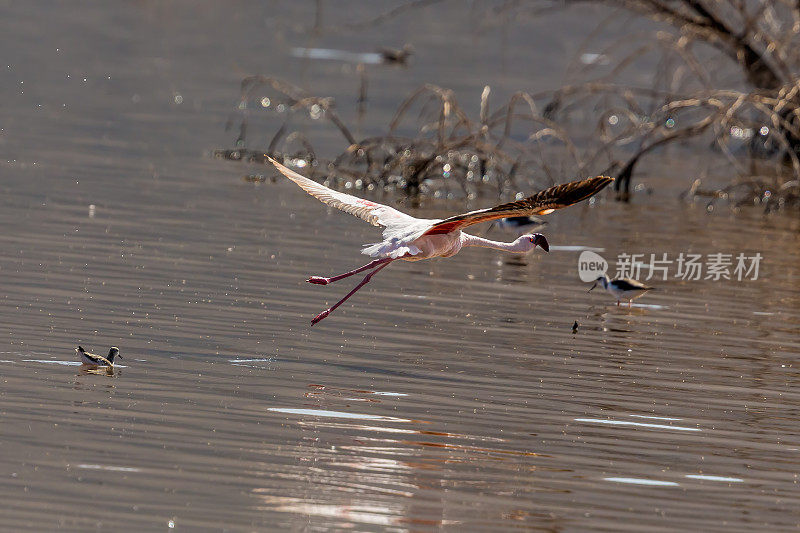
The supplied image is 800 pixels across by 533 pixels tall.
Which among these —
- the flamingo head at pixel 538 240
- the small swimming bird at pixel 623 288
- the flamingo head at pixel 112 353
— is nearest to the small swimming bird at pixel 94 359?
the flamingo head at pixel 112 353

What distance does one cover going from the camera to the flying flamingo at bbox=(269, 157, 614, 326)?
9.60 m

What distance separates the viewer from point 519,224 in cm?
1797

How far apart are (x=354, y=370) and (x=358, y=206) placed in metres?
1.86

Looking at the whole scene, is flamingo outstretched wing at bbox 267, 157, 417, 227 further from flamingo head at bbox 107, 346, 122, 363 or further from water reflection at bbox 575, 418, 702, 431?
water reflection at bbox 575, 418, 702, 431

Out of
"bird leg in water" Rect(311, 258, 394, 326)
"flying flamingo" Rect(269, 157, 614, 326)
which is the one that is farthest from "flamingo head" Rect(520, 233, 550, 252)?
"bird leg in water" Rect(311, 258, 394, 326)

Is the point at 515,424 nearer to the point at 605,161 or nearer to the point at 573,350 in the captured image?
the point at 573,350

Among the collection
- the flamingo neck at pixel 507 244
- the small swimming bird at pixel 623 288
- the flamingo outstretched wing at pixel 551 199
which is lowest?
the small swimming bird at pixel 623 288

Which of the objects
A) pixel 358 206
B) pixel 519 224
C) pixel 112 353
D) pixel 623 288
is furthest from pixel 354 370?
pixel 519 224

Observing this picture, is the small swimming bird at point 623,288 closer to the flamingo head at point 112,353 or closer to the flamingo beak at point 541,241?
the flamingo beak at point 541,241

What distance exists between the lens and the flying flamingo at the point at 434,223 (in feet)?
31.5

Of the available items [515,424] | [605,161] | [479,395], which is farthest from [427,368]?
[605,161]

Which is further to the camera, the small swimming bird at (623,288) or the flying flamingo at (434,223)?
the small swimming bird at (623,288)

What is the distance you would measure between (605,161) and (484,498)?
64.0 feet

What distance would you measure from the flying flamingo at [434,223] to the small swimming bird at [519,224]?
19.4 ft
